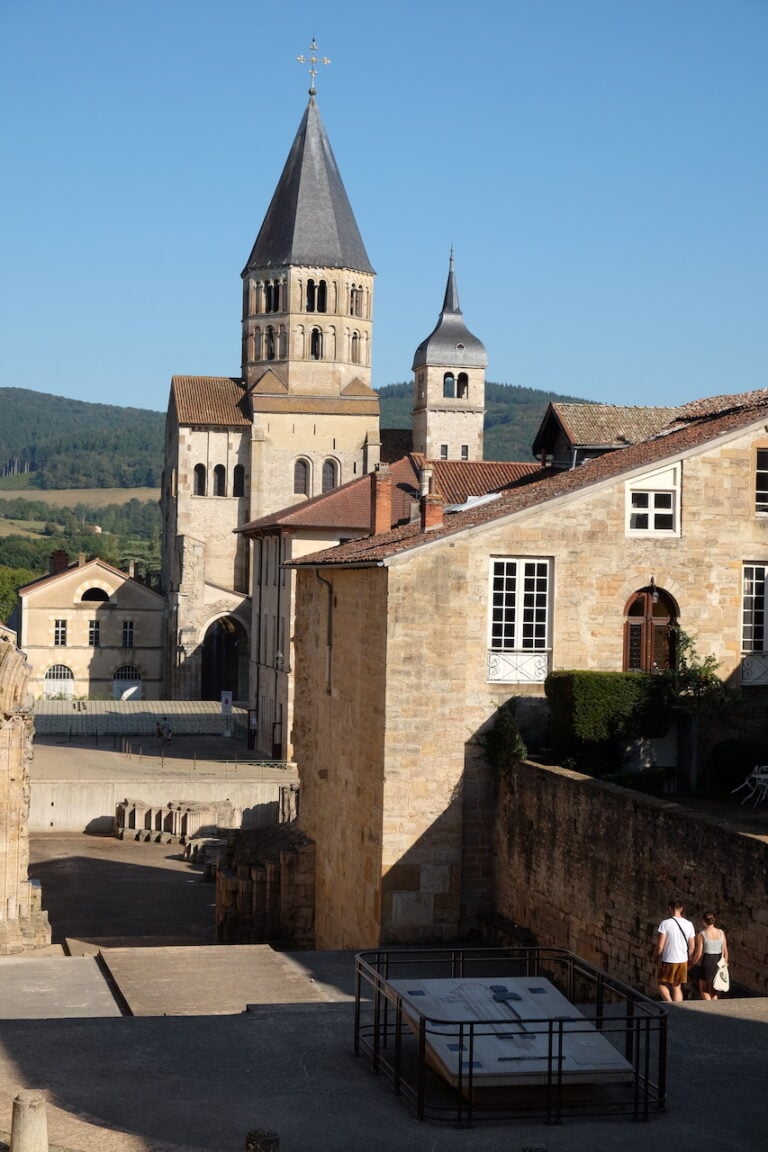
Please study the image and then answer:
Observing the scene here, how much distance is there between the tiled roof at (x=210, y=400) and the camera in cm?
8088

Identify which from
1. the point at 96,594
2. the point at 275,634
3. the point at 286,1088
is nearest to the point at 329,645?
the point at 286,1088

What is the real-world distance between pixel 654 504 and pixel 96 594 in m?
57.2

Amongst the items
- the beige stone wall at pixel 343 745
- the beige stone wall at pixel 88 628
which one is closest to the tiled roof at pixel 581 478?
the beige stone wall at pixel 343 745

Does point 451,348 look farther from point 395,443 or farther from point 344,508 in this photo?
point 344,508

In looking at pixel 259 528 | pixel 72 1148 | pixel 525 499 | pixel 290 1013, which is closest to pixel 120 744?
pixel 259 528

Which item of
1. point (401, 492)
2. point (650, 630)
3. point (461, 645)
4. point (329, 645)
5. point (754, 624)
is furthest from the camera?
point (401, 492)

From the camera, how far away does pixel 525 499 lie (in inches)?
945

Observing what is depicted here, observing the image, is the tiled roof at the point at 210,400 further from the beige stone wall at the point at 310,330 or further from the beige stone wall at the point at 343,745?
the beige stone wall at the point at 343,745

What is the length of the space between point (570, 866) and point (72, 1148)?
10712 millimetres

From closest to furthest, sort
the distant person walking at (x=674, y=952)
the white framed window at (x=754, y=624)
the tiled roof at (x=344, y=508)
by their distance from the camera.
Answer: the distant person walking at (x=674, y=952) < the white framed window at (x=754, y=624) < the tiled roof at (x=344, y=508)

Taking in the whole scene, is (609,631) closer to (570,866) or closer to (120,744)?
(570,866)

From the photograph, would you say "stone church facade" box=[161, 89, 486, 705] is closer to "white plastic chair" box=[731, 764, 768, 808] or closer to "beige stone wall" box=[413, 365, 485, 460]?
"beige stone wall" box=[413, 365, 485, 460]

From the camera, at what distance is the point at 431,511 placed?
85.2ft

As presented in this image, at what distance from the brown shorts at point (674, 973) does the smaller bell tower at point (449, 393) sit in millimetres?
80110
